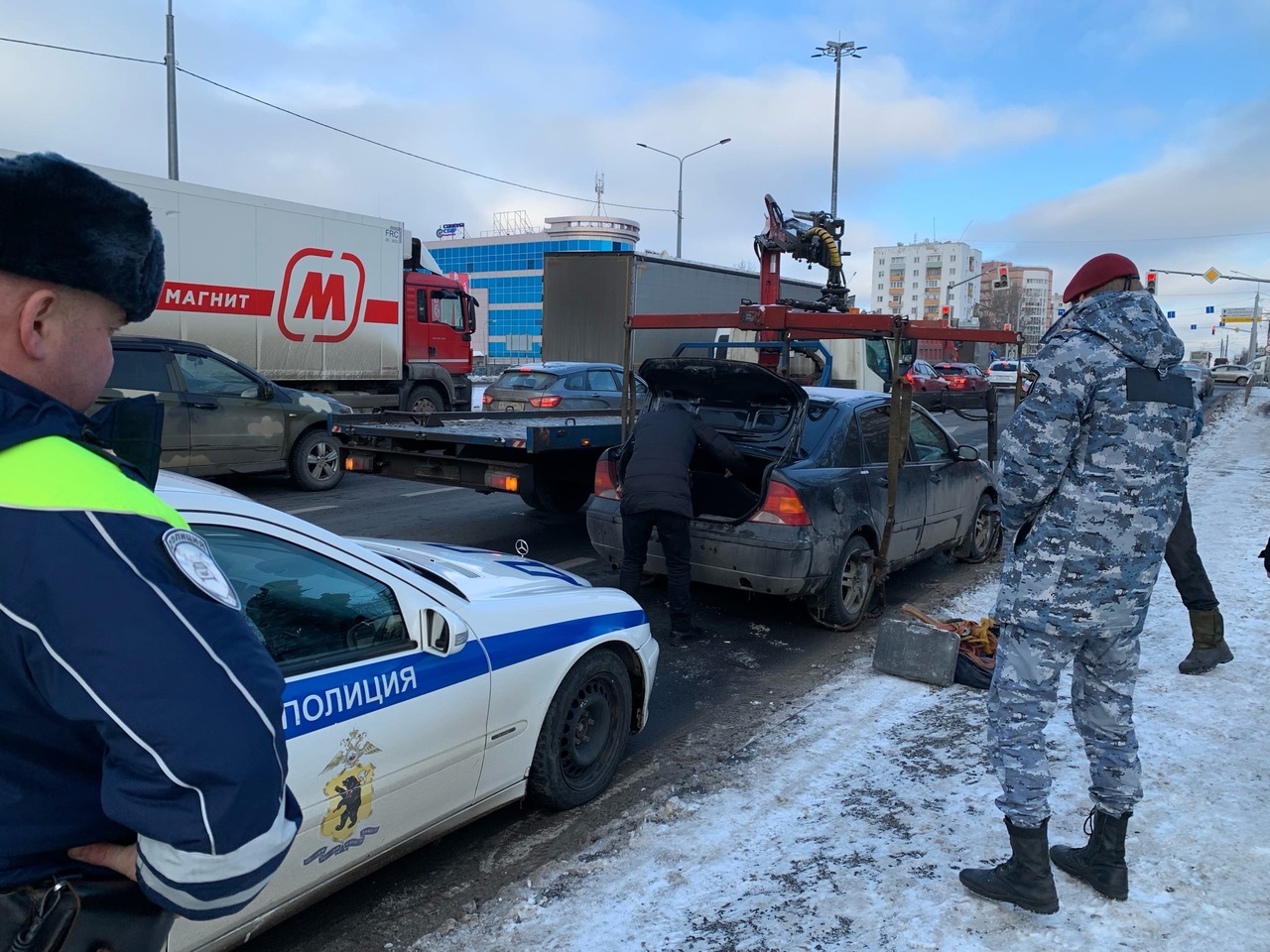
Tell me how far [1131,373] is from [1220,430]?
80.3 ft

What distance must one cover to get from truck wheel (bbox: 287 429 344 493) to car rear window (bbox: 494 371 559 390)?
4.51m

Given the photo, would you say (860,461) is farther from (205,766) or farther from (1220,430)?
(1220,430)

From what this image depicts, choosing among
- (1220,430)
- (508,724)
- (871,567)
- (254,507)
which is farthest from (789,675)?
(1220,430)

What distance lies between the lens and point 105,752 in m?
1.20

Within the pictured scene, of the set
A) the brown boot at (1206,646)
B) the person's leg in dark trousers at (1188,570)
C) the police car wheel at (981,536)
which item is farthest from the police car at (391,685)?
the police car wheel at (981,536)

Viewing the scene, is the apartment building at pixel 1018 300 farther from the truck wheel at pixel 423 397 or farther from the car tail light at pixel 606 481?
the car tail light at pixel 606 481

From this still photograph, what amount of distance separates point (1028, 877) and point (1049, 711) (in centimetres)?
53

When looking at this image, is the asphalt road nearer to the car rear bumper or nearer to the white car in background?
the car rear bumper

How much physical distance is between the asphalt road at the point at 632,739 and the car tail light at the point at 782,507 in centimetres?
88

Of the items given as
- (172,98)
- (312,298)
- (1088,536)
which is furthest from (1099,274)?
(172,98)

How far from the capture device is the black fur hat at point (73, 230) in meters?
1.16

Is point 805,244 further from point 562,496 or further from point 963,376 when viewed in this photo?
point 963,376

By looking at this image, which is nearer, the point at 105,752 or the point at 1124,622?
the point at 105,752

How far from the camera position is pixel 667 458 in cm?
576
